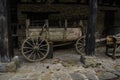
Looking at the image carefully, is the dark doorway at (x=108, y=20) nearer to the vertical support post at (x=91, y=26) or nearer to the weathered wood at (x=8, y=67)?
the vertical support post at (x=91, y=26)

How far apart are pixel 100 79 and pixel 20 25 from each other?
508 centimetres

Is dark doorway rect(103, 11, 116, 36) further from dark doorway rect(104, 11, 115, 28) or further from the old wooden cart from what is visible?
the old wooden cart

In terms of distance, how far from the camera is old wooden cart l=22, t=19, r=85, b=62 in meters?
7.03

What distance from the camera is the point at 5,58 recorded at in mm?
5934

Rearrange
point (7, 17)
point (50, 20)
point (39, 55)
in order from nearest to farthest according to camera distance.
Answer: point (7, 17), point (39, 55), point (50, 20)

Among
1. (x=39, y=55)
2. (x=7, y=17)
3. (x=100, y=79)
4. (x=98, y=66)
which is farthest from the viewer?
(x=39, y=55)

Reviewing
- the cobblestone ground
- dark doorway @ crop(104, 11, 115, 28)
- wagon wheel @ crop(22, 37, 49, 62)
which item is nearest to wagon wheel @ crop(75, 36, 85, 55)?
the cobblestone ground

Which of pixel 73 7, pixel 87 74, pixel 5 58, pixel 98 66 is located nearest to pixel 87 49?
pixel 98 66

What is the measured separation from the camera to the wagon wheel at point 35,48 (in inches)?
274

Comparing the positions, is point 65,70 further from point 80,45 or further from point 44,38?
point 80,45

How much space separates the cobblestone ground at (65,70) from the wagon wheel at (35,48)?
0.24 m

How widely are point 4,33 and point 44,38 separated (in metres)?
1.71

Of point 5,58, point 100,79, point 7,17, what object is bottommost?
point 100,79

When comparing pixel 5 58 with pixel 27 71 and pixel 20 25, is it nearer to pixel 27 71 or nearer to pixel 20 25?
pixel 27 71
